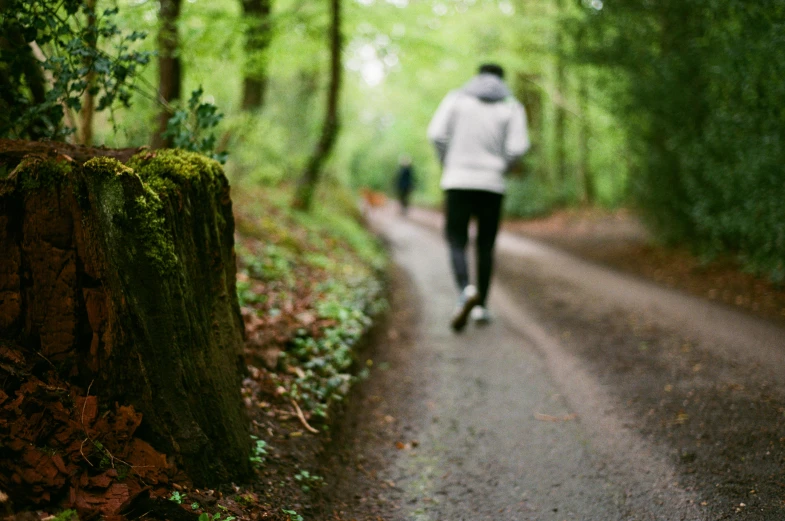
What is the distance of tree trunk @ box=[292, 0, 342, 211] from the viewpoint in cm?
1078

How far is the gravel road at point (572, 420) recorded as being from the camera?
289 cm

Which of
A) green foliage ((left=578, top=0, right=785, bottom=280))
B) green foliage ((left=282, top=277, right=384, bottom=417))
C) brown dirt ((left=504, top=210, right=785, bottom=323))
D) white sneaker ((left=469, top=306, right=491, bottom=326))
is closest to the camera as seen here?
green foliage ((left=282, top=277, right=384, bottom=417))

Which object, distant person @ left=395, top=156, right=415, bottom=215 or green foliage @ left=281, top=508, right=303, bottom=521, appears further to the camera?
distant person @ left=395, top=156, right=415, bottom=215

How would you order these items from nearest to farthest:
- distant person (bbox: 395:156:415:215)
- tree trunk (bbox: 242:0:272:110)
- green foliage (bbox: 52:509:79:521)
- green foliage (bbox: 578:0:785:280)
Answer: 1. green foliage (bbox: 52:509:79:521)
2. green foliage (bbox: 578:0:785:280)
3. tree trunk (bbox: 242:0:272:110)
4. distant person (bbox: 395:156:415:215)

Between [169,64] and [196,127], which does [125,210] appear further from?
[169,64]

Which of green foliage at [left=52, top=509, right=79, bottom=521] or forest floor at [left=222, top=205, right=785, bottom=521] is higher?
green foliage at [left=52, top=509, right=79, bottom=521]

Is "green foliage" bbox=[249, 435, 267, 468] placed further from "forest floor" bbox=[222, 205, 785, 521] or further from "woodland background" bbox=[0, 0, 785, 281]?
"woodland background" bbox=[0, 0, 785, 281]

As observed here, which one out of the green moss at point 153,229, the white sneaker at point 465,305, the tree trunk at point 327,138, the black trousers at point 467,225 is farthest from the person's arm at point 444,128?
the tree trunk at point 327,138

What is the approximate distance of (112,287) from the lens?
2258mm

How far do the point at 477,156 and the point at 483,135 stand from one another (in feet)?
0.83

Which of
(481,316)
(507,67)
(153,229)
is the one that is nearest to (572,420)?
(481,316)

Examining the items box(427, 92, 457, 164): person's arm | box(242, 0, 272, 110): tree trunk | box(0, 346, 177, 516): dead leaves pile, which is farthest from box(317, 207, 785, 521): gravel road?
box(242, 0, 272, 110): tree trunk

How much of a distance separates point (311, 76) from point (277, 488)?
662 inches

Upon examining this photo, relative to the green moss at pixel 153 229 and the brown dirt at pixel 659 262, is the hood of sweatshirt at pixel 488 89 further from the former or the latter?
the green moss at pixel 153 229
